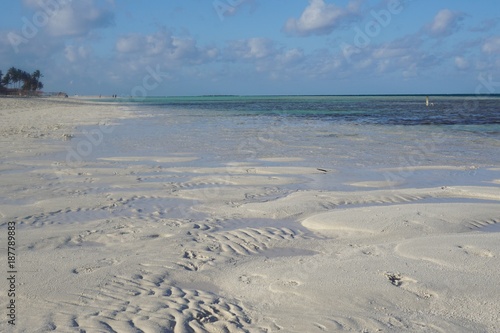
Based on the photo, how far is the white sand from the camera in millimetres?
→ 4129

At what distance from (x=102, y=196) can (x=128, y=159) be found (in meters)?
4.94

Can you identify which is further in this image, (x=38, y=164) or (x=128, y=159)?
(x=128, y=159)

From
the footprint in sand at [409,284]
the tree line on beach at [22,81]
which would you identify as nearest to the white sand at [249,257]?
the footprint in sand at [409,284]

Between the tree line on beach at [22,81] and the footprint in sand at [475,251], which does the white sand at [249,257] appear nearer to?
the footprint in sand at [475,251]

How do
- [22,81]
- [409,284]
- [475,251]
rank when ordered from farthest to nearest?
[22,81] < [475,251] < [409,284]

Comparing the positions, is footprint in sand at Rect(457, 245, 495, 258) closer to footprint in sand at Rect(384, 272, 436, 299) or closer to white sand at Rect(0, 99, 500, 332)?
white sand at Rect(0, 99, 500, 332)

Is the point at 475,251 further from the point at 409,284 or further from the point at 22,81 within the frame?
the point at 22,81

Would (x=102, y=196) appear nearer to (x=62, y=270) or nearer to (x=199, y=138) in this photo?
(x=62, y=270)

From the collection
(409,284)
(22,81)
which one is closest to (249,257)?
(409,284)

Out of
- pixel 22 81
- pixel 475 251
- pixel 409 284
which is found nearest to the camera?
pixel 409 284

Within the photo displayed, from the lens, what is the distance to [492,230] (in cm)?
680

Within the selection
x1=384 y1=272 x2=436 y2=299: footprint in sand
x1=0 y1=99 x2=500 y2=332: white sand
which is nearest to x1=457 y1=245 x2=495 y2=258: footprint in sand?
x1=0 y1=99 x2=500 y2=332: white sand

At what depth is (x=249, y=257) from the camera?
18.7 ft

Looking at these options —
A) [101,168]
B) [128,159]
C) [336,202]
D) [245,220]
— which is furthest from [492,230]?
[128,159]
